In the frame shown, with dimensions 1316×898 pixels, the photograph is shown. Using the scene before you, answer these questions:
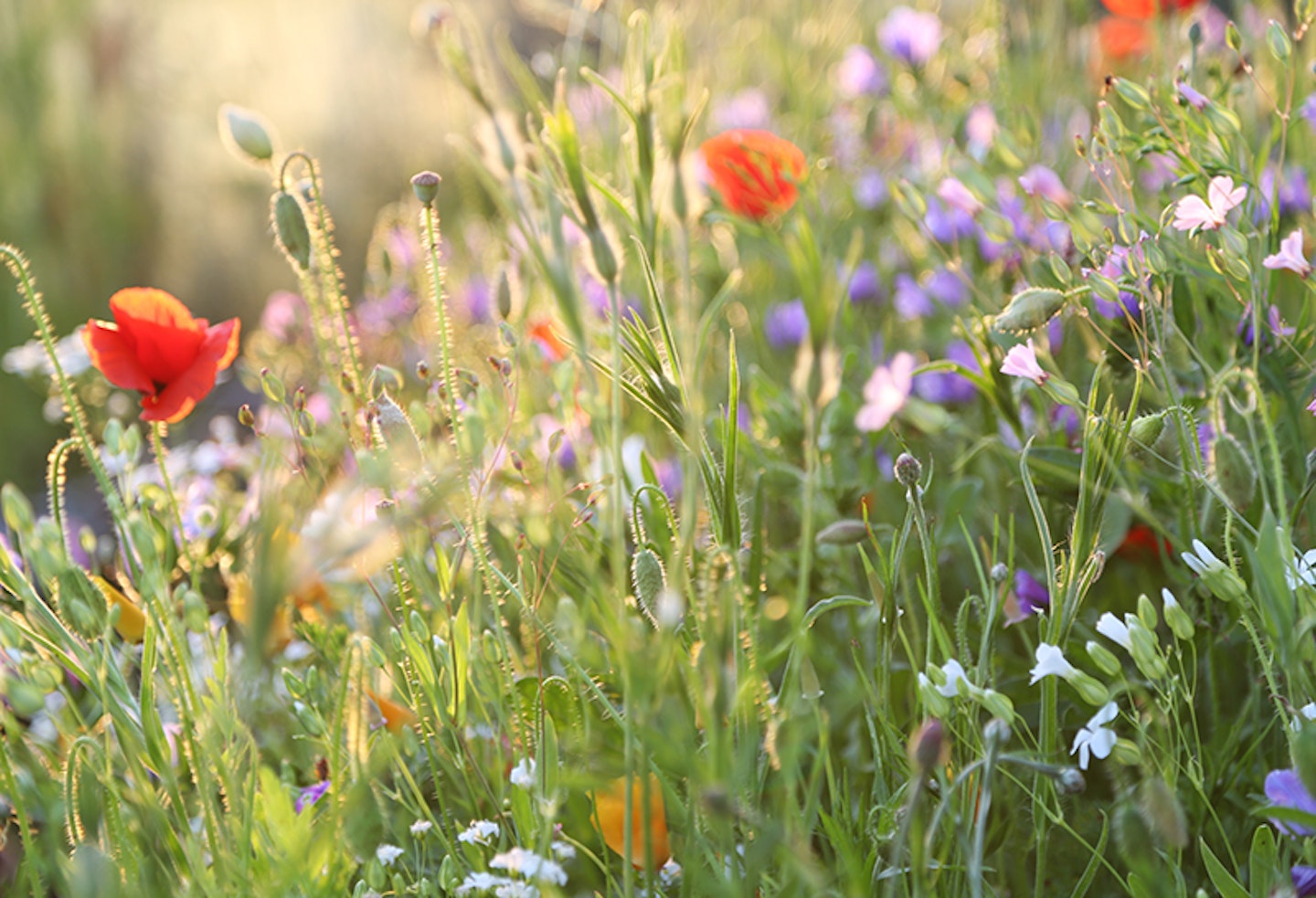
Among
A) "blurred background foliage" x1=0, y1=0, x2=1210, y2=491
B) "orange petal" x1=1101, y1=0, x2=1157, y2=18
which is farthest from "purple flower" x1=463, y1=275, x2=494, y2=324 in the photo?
"orange petal" x1=1101, y1=0, x2=1157, y2=18

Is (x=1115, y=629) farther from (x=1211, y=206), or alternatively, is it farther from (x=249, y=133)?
(x=249, y=133)

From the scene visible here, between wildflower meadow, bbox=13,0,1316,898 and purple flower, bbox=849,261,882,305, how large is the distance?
9 cm

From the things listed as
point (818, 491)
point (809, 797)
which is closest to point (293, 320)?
point (818, 491)

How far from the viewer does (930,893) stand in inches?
17.4

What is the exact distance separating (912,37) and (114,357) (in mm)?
984

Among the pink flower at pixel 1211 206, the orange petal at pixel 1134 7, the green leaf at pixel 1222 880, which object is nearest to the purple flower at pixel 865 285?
the orange petal at pixel 1134 7

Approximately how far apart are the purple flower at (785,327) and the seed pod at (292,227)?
600 millimetres

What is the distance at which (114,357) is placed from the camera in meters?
0.63

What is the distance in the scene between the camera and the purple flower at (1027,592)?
0.68m

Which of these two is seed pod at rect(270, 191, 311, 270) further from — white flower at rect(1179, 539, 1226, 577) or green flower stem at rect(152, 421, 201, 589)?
white flower at rect(1179, 539, 1226, 577)

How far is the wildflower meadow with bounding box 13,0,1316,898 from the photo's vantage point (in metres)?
0.42

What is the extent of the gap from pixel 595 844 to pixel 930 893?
0.70ft

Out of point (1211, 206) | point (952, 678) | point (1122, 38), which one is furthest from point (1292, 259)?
point (1122, 38)

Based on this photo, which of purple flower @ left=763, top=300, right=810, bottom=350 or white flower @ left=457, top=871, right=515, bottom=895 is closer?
white flower @ left=457, top=871, right=515, bottom=895
